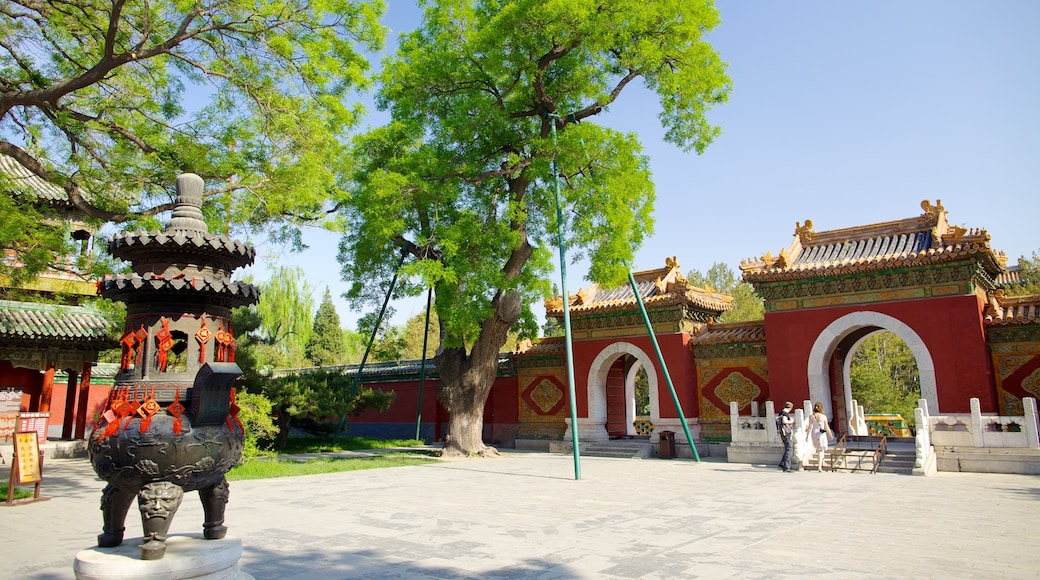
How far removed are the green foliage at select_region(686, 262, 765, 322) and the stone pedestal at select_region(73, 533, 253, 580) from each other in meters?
23.1

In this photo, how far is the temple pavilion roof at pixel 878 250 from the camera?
38.5ft

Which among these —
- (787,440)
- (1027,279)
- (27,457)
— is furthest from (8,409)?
(1027,279)

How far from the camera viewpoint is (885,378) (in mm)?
22141

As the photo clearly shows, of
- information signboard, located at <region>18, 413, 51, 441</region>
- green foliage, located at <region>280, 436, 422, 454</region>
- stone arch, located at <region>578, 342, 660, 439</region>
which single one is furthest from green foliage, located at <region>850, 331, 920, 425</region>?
information signboard, located at <region>18, 413, 51, 441</region>

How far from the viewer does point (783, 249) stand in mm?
13688

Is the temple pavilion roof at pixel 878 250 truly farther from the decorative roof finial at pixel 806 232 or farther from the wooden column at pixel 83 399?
the wooden column at pixel 83 399

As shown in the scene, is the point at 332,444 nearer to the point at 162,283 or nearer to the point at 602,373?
the point at 602,373

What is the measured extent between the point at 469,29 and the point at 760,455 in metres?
10.5

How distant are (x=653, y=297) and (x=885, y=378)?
38.2 feet

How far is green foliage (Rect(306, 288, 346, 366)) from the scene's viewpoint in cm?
3455

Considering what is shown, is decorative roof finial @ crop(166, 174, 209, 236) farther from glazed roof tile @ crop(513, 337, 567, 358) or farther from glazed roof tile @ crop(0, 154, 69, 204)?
glazed roof tile @ crop(513, 337, 567, 358)

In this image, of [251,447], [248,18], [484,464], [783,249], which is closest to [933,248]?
[783,249]

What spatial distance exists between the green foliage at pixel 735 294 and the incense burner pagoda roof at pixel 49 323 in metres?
19.3

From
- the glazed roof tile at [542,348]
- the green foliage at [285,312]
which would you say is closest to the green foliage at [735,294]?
the glazed roof tile at [542,348]
